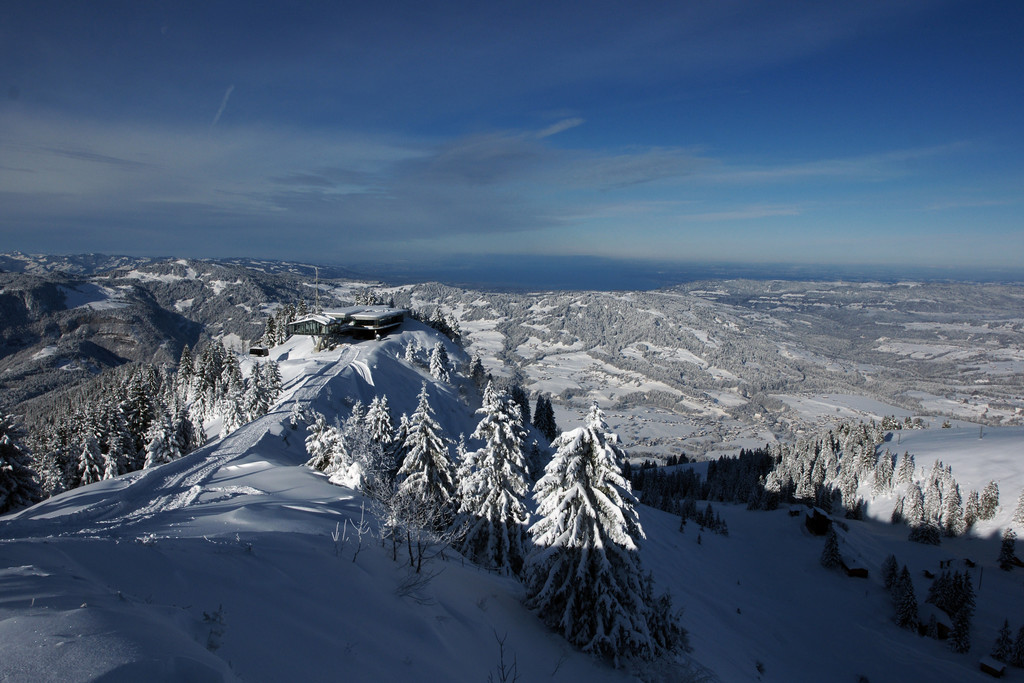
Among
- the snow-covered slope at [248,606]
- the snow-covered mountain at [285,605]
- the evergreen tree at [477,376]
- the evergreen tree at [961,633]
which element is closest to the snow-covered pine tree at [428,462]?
the snow-covered mountain at [285,605]

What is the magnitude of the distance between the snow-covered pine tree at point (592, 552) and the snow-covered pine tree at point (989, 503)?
7775 centimetres

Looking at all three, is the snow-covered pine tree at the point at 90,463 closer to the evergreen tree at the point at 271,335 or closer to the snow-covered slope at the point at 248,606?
the snow-covered slope at the point at 248,606

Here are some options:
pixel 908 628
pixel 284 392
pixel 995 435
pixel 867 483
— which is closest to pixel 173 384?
pixel 284 392

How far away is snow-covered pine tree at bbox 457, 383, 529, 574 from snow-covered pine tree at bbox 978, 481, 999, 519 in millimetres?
78776

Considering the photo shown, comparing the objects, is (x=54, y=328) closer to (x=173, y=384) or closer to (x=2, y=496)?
(x=173, y=384)

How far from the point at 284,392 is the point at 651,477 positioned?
70258 mm

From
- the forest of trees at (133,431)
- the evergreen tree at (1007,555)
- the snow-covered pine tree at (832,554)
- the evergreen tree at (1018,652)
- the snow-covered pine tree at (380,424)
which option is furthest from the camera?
the evergreen tree at (1007,555)

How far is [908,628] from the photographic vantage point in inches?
1604

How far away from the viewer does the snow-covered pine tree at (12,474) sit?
26.4 metres

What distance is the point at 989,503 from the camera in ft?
199

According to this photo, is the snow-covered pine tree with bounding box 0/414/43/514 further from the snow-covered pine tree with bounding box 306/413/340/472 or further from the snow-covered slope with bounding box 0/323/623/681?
the snow-covered pine tree with bounding box 306/413/340/472

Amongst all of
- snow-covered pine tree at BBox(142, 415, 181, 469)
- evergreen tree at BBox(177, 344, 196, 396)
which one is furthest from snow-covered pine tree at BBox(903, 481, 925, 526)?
evergreen tree at BBox(177, 344, 196, 396)

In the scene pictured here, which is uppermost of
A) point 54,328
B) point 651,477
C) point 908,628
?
point 54,328

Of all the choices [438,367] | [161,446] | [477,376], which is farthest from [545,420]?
[161,446]
